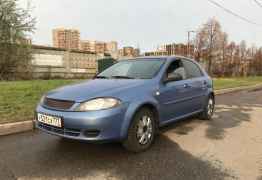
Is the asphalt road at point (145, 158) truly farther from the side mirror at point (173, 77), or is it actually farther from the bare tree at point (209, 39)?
the bare tree at point (209, 39)

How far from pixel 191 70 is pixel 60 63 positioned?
19797mm

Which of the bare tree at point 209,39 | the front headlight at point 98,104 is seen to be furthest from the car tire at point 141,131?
the bare tree at point 209,39

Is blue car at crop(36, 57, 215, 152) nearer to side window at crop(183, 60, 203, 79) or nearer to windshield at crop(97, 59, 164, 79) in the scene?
windshield at crop(97, 59, 164, 79)

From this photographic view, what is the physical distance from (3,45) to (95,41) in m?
43.0

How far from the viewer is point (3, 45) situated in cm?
1755

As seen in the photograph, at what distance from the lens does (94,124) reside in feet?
10.4

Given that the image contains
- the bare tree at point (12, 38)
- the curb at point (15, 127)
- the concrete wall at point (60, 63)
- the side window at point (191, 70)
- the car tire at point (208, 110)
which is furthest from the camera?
the concrete wall at point (60, 63)

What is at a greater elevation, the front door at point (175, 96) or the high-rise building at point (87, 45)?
the high-rise building at point (87, 45)

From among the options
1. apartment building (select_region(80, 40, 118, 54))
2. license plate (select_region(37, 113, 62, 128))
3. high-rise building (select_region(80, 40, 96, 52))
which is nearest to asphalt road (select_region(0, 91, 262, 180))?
license plate (select_region(37, 113, 62, 128))

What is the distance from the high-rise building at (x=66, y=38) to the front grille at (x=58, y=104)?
4612cm

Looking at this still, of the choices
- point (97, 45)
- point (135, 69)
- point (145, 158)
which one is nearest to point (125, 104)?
point (145, 158)

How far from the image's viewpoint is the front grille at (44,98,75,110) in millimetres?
3320

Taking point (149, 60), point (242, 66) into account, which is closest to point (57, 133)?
point (149, 60)

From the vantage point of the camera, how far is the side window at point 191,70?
5.12 m
